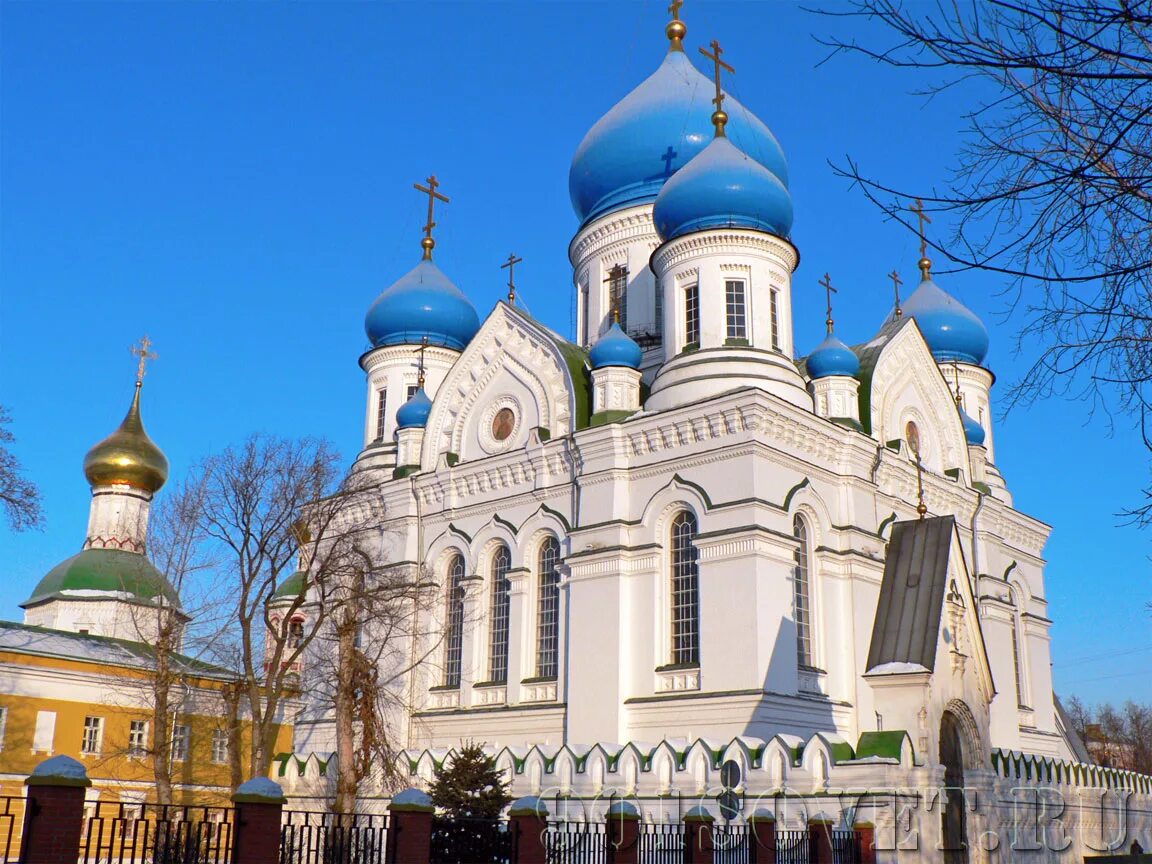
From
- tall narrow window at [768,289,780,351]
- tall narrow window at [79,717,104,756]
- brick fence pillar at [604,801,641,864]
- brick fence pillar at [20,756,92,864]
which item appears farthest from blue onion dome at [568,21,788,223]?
brick fence pillar at [20,756,92,864]

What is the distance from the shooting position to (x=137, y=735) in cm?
2033

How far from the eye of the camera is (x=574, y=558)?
1867cm

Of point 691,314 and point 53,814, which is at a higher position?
point 691,314

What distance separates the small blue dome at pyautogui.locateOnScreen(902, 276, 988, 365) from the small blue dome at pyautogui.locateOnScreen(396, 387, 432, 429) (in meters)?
11.0

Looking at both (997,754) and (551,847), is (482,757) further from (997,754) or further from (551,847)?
(997,754)

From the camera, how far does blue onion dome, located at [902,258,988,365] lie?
25.4m

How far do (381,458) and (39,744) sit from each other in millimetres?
8721

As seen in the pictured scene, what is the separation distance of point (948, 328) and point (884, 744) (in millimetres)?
14783

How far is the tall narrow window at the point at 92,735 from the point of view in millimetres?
19562

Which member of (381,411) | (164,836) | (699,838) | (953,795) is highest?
(381,411)

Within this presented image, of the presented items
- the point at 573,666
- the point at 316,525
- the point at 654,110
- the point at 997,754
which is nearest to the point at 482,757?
the point at 573,666

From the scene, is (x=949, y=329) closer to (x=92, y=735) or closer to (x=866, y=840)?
(x=866, y=840)

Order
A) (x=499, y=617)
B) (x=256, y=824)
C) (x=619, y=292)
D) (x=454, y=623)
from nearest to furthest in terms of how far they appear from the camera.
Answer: (x=256, y=824) < (x=499, y=617) < (x=454, y=623) < (x=619, y=292)

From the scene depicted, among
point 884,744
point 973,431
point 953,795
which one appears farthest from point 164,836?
point 973,431
